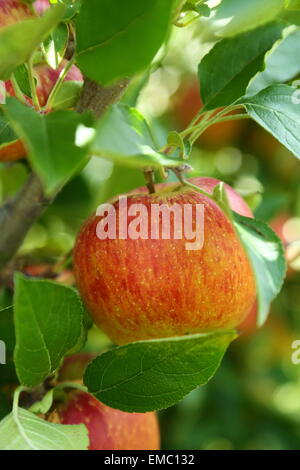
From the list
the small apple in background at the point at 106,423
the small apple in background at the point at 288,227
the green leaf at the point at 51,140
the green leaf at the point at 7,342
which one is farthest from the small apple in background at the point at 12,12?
the small apple in background at the point at 288,227

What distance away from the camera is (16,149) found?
2.28 ft

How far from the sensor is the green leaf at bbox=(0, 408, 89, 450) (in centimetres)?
57

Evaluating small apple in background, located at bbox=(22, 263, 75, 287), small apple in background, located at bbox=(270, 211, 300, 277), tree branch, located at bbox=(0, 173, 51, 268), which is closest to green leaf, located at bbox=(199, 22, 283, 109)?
tree branch, located at bbox=(0, 173, 51, 268)

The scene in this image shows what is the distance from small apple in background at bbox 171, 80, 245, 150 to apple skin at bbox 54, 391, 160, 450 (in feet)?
2.97

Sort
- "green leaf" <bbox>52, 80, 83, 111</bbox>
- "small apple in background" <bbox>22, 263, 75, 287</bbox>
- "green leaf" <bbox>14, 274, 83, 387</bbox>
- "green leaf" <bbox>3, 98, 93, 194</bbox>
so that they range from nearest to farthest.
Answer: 1. "green leaf" <bbox>3, 98, 93, 194</bbox>
2. "green leaf" <bbox>14, 274, 83, 387</bbox>
3. "green leaf" <bbox>52, 80, 83, 111</bbox>
4. "small apple in background" <bbox>22, 263, 75, 287</bbox>

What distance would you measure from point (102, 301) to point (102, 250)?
0.16 feet

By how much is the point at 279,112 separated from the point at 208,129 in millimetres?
927

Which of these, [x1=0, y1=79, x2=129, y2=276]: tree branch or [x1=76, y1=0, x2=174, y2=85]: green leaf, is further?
[x1=0, y1=79, x2=129, y2=276]: tree branch

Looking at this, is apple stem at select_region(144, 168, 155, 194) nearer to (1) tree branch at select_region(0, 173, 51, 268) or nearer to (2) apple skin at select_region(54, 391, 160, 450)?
(1) tree branch at select_region(0, 173, 51, 268)

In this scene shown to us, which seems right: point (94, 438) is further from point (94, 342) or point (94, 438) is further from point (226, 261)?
point (94, 342)

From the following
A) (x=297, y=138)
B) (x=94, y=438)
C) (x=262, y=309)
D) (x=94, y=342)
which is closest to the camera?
(x=262, y=309)

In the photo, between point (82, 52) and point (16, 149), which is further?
point (16, 149)

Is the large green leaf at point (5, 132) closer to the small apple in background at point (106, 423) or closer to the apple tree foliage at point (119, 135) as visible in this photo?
the apple tree foliage at point (119, 135)
